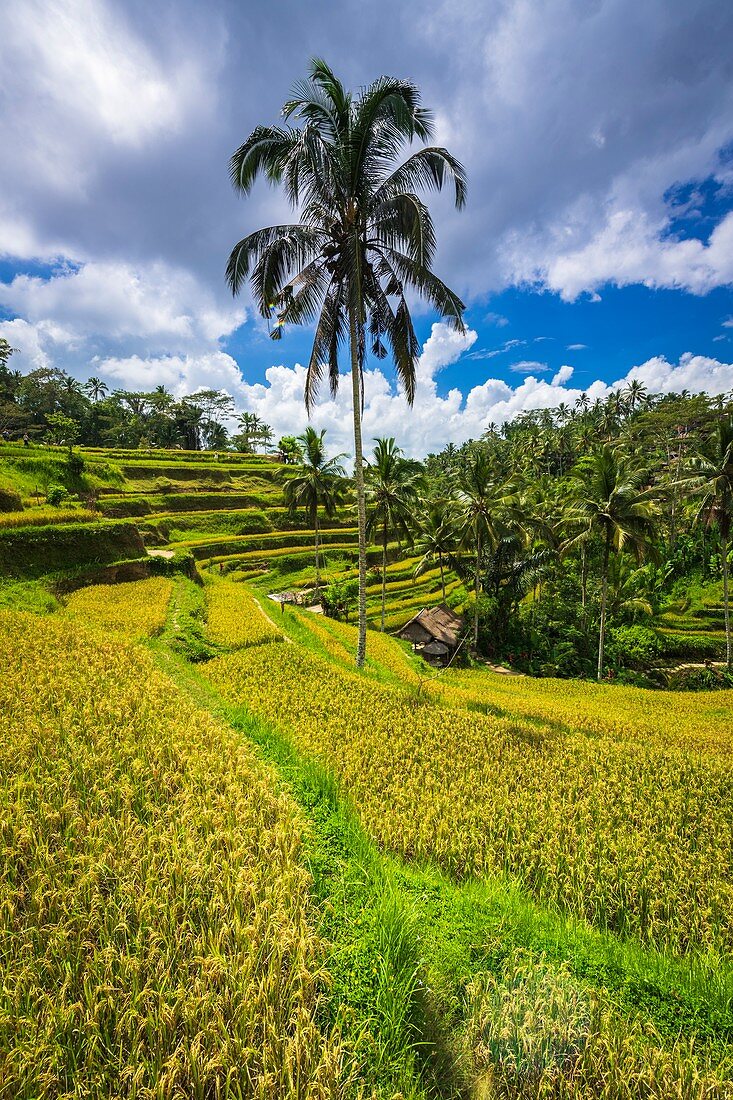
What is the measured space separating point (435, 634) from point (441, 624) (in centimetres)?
109

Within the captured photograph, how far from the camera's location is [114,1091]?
2.32 m

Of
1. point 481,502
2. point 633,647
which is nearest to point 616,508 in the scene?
point 481,502

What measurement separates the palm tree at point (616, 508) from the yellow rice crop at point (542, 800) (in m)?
12.0

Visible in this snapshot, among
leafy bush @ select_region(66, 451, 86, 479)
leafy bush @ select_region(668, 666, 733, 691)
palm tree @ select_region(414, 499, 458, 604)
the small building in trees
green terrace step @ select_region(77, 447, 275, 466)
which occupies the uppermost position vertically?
green terrace step @ select_region(77, 447, 275, 466)

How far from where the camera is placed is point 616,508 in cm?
2094

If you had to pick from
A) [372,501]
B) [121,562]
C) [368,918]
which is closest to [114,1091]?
[368,918]

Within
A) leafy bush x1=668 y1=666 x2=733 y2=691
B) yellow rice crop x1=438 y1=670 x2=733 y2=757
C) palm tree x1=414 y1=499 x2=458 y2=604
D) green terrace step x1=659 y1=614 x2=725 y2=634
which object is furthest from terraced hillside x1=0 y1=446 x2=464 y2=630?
green terrace step x1=659 y1=614 x2=725 y2=634

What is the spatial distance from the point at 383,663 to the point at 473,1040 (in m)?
14.7

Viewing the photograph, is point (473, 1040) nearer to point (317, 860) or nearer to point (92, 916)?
point (317, 860)

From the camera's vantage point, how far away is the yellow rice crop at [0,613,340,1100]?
234 cm

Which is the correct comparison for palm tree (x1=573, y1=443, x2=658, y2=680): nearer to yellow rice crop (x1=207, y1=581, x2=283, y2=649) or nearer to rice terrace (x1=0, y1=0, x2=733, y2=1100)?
rice terrace (x1=0, y1=0, x2=733, y2=1100)

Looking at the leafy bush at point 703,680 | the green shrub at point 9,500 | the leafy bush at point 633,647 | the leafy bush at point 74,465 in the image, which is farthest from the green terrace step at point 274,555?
the leafy bush at point 703,680

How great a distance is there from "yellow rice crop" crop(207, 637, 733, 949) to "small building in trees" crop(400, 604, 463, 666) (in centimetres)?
1450

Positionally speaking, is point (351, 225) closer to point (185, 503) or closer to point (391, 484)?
point (391, 484)
